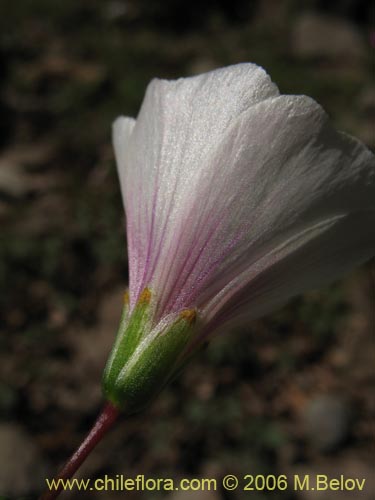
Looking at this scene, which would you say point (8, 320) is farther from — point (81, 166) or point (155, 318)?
point (155, 318)

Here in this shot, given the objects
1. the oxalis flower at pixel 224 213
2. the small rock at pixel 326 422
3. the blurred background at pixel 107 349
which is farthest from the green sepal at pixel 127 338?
the small rock at pixel 326 422

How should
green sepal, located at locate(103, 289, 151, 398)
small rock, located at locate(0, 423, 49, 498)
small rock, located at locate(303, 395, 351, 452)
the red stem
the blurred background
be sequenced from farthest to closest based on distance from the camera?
small rock, located at locate(303, 395, 351, 452)
the blurred background
small rock, located at locate(0, 423, 49, 498)
green sepal, located at locate(103, 289, 151, 398)
the red stem

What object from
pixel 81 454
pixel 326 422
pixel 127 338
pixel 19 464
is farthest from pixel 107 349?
pixel 81 454

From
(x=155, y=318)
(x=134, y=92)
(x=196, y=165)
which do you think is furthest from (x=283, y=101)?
(x=134, y=92)

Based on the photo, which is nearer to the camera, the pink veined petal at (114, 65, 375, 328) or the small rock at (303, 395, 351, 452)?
the pink veined petal at (114, 65, 375, 328)

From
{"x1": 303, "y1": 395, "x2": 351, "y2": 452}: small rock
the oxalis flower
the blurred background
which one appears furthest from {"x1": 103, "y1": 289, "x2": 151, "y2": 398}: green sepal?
{"x1": 303, "y1": 395, "x2": 351, "y2": 452}: small rock

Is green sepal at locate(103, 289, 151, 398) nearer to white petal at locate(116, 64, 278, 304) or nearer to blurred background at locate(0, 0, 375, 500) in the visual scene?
white petal at locate(116, 64, 278, 304)

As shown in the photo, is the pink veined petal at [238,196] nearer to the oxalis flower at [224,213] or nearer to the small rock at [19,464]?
the oxalis flower at [224,213]

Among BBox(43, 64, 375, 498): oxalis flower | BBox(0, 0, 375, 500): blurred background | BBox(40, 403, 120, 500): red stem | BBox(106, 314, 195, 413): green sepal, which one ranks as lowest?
BBox(40, 403, 120, 500): red stem
